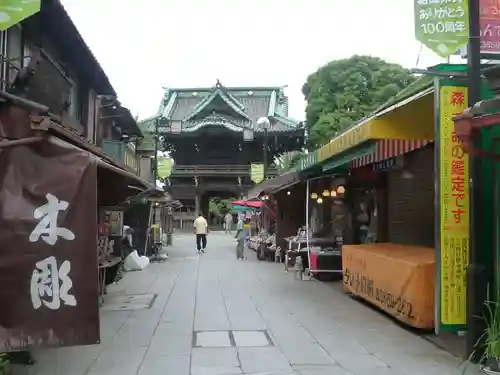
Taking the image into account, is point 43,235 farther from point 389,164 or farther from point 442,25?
point 389,164

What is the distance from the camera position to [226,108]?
4675cm

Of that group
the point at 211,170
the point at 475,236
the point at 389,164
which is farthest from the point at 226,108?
the point at 475,236

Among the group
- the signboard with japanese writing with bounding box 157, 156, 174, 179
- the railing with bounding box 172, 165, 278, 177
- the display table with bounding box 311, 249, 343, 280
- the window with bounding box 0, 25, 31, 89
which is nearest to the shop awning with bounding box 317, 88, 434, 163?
the window with bounding box 0, 25, 31, 89

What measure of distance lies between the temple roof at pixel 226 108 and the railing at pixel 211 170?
3564 mm

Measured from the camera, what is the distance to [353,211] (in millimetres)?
15758

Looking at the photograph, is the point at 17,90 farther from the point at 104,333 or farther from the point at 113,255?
the point at 113,255

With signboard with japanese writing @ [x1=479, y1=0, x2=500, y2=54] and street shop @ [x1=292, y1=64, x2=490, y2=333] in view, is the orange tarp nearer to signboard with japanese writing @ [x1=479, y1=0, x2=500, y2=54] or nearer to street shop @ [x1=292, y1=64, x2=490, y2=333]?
street shop @ [x1=292, y1=64, x2=490, y2=333]

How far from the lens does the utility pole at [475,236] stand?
6508 mm

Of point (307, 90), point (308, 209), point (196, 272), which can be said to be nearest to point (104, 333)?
point (308, 209)

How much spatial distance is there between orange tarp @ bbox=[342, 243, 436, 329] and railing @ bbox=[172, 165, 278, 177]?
34.4 meters

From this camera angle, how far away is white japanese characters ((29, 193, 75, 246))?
525 centimetres

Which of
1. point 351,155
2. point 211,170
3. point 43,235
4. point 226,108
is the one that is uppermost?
point 226,108

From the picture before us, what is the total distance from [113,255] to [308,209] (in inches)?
201

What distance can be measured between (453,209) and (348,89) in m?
25.3
